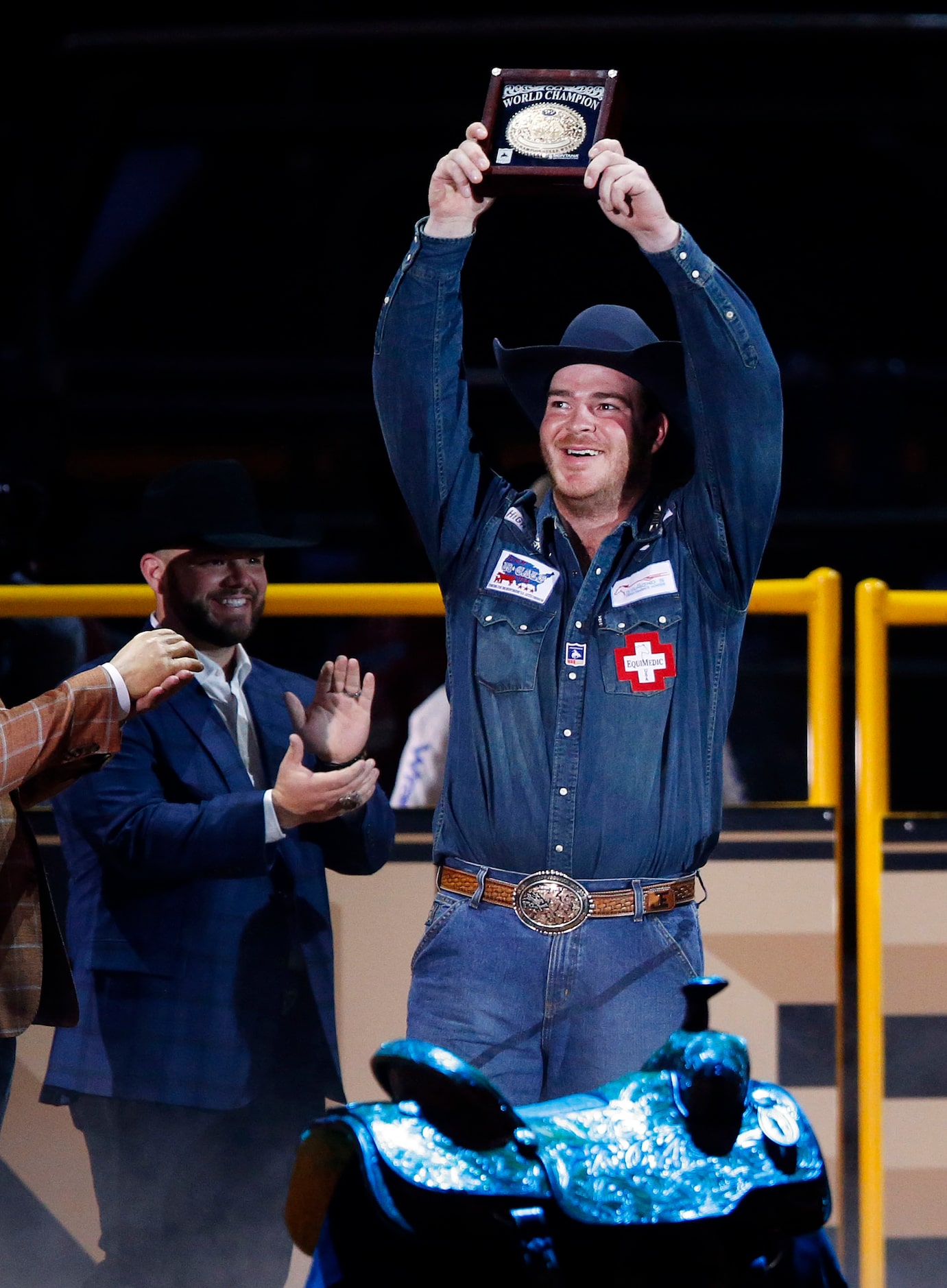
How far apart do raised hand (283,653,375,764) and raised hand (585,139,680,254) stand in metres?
0.89

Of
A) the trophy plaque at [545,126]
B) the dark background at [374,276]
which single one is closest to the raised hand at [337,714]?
the trophy plaque at [545,126]

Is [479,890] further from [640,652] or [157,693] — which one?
[157,693]

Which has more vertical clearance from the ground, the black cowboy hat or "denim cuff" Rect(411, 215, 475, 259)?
"denim cuff" Rect(411, 215, 475, 259)

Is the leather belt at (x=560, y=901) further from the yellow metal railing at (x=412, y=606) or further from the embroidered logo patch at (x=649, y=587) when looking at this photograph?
the yellow metal railing at (x=412, y=606)

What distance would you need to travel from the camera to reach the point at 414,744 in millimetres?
2955

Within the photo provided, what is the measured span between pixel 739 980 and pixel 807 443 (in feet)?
12.5

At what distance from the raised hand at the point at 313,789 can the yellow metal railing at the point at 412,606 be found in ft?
0.93

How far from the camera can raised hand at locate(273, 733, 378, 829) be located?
101 inches

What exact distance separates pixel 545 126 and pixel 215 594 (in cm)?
99

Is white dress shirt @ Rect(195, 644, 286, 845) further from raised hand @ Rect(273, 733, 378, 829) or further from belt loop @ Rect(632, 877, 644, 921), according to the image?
belt loop @ Rect(632, 877, 644, 921)

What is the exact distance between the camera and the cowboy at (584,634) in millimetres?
2242

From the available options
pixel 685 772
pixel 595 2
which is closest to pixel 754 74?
pixel 595 2

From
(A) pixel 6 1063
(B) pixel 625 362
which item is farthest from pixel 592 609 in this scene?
(A) pixel 6 1063

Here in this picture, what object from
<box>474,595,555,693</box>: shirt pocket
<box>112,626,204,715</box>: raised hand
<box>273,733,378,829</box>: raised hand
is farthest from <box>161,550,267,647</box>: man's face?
<box>474,595,555,693</box>: shirt pocket
